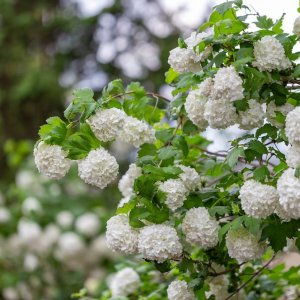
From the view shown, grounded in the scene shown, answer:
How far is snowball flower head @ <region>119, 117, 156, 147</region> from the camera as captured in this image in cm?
165

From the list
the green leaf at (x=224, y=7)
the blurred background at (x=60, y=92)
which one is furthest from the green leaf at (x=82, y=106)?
the blurred background at (x=60, y=92)

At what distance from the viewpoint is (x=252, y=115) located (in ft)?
4.77

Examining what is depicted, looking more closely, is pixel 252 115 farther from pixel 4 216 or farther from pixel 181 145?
pixel 4 216

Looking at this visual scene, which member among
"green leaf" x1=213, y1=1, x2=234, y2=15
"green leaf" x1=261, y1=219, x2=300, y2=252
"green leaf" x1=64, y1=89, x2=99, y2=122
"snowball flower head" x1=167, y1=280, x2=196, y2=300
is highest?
"green leaf" x1=213, y1=1, x2=234, y2=15

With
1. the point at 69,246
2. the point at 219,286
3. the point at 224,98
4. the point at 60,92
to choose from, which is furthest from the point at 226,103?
the point at 60,92

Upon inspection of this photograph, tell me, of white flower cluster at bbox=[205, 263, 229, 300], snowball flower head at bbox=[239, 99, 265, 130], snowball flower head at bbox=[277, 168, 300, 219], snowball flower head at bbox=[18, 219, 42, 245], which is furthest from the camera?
snowball flower head at bbox=[18, 219, 42, 245]

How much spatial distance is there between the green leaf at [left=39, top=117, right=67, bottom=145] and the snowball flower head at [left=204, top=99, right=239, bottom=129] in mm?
329

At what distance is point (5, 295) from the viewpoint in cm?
437

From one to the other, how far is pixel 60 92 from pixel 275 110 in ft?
13.9

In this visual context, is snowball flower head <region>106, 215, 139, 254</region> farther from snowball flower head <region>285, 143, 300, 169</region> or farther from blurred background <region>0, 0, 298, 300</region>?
blurred background <region>0, 0, 298, 300</region>

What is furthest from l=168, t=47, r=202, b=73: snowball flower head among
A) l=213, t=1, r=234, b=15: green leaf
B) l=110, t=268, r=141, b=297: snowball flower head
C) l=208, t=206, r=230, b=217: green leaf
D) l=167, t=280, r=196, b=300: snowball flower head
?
l=110, t=268, r=141, b=297: snowball flower head

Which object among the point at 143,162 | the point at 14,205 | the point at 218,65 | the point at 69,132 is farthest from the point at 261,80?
the point at 14,205

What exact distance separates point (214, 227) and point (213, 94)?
31 centimetres

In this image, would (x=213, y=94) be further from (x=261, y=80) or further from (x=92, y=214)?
(x=92, y=214)
